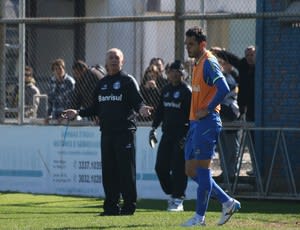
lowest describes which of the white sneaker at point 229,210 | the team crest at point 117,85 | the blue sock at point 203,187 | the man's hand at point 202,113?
the white sneaker at point 229,210

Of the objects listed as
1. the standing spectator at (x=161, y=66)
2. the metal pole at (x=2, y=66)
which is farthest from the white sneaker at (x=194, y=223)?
the metal pole at (x=2, y=66)

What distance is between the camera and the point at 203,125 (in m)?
11.3

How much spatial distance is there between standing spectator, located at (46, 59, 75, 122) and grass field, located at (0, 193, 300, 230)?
1731mm

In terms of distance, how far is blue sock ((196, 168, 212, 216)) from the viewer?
11.3m

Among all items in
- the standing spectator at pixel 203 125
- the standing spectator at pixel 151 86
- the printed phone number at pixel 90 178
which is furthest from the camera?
the standing spectator at pixel 151 86

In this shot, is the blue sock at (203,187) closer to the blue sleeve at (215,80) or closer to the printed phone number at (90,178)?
the blue sleeve at (215,80)

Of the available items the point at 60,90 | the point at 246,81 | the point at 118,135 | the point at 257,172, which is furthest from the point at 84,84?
the point at 118,135

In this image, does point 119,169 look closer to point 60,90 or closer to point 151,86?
point 151,86

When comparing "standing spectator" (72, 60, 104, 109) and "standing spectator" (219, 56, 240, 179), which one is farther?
"standing spectator" (72, 60, 104, 109)

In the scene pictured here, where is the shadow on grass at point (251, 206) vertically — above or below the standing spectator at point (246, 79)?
below

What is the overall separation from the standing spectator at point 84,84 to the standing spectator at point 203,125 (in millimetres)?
6003

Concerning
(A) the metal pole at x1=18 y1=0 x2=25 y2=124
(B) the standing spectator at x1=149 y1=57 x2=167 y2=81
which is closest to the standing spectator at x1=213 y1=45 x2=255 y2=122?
(B) the standing spectator at x1=149 y1=57 x2=167 y2=81

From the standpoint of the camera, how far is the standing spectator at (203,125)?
36.9 feet

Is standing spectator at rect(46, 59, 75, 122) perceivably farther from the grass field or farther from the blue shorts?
the blue shorts
